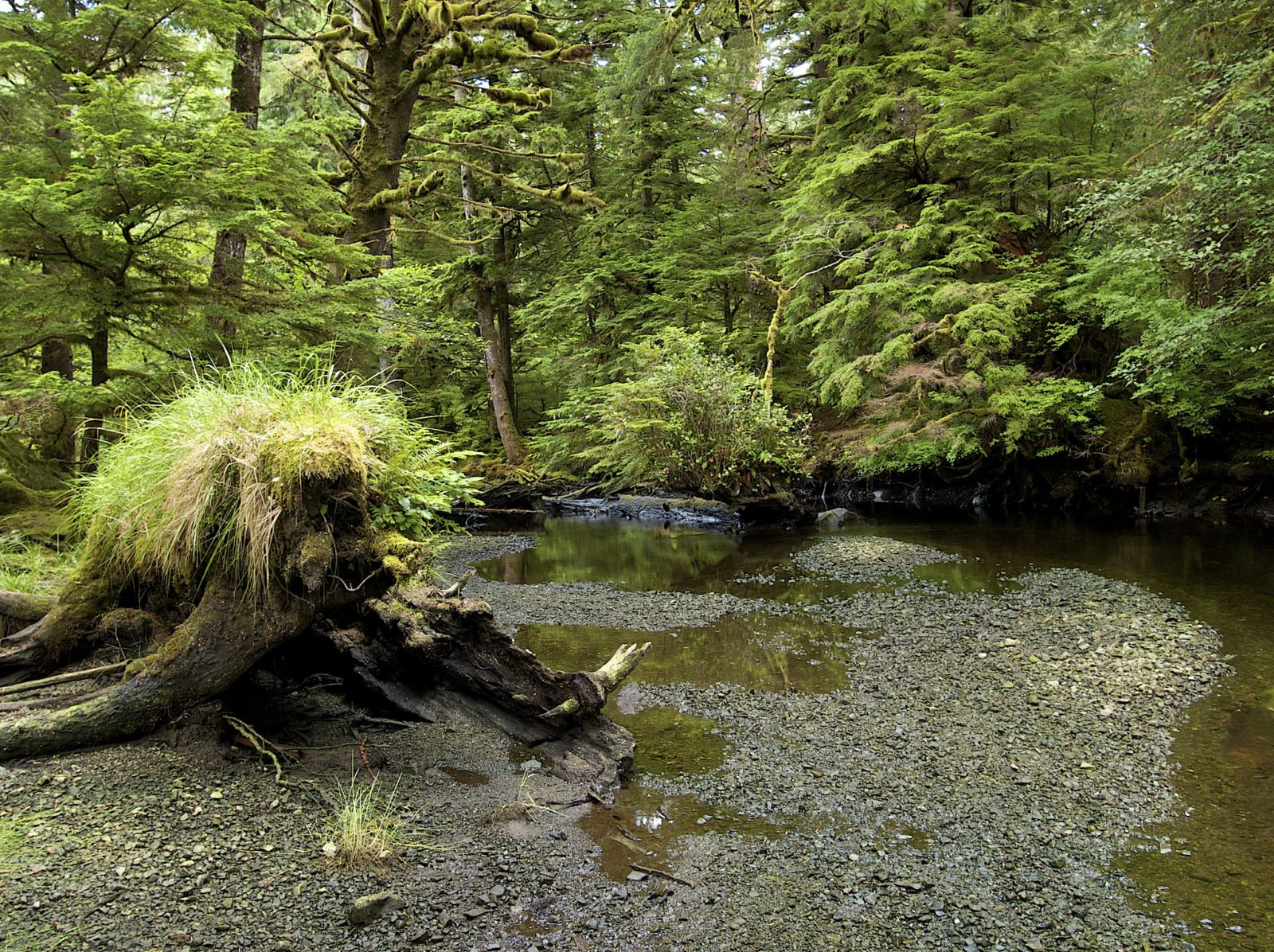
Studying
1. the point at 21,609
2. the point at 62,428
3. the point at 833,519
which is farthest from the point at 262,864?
the point at 833,519

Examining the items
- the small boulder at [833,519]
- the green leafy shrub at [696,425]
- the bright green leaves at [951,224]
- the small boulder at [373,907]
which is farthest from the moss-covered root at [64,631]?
the small boulder at [833,519]

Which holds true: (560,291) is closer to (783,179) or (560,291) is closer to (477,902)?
(783,179)

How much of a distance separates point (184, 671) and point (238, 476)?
3.43 ft

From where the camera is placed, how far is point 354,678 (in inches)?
183

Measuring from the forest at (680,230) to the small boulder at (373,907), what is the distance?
Result: 339cm

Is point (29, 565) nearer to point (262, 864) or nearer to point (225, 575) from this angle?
point (225, 575)

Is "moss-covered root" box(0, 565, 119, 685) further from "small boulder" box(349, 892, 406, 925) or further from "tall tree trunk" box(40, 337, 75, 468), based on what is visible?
"tall tree trunk" box(40, 337, 75, 468)

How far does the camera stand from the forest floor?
2.91 meters

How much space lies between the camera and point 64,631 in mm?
3930

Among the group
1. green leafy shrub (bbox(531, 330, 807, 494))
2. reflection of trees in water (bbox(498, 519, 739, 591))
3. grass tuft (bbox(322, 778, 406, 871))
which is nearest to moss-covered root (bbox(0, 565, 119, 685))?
grass tuft (bbox(322, 778, 406, 871))

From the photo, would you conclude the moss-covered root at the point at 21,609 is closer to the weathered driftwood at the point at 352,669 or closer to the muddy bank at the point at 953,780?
the weathered driftwood at the point at 352,669

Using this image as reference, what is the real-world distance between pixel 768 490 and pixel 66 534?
487 inches

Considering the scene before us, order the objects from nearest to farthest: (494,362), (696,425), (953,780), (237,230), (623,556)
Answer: (953,780) < (237,230) < (623,556) < (696,425) < (494,362)

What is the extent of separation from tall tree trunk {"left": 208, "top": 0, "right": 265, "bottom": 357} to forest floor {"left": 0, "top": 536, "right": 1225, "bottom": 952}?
3.95 metres
